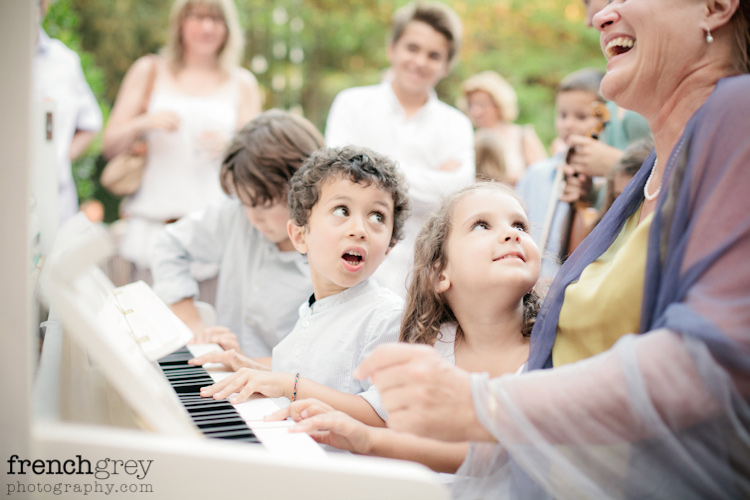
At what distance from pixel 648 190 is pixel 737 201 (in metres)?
0.42

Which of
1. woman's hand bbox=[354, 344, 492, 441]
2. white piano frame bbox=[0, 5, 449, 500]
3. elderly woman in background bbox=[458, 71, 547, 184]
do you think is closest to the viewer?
white piano frame bbox=[0, 5, 449, 500]

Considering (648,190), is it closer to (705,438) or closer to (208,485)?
(705,438)

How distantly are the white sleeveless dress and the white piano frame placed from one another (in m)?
2.74

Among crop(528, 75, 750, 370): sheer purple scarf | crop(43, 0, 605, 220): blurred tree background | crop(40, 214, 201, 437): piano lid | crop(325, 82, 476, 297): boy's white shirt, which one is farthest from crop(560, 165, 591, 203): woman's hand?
crop(43, 0, 605, 220): blurred tree background

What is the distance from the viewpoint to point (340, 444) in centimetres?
149

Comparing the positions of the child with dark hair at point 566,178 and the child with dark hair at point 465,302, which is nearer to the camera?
the child with dark hair at point 465,302

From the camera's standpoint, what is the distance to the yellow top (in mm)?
1214

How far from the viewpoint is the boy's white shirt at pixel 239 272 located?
2.54 meters

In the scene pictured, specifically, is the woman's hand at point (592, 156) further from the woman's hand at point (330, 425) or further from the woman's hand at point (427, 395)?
the woman's hand at point (427, 395)

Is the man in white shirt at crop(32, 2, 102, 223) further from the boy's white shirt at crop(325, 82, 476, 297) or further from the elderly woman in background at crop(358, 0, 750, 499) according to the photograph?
the elderly woman in background at crop(358, 0, 750, 499)

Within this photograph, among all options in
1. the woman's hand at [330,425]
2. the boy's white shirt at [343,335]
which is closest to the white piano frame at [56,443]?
the woman's hand at [330,425]

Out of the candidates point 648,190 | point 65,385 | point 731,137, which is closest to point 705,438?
point 731,137

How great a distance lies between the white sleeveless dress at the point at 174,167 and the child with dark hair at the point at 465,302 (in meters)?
2.20

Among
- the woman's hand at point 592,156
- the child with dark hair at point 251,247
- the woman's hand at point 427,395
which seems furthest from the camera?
the woman's hand at point 592,156
